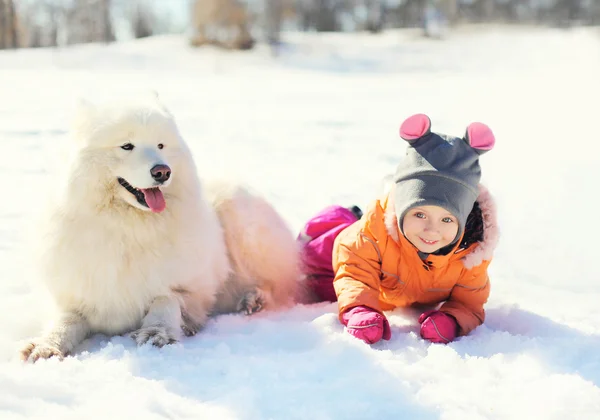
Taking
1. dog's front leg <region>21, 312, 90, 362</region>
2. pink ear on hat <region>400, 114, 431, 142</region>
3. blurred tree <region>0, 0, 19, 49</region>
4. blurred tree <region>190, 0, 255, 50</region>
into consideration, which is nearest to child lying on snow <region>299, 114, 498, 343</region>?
pink ear on hat <region>400, 114, 431, 142</region>

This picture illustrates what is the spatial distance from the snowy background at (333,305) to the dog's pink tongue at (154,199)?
1.52 feet

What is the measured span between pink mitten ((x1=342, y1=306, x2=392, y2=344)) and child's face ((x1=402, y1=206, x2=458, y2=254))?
40 centimetres

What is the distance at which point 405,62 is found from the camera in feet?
69.8

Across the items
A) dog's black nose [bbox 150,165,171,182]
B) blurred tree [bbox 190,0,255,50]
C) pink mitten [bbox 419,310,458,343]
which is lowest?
pink mitten [bbox 419,310,458,343]

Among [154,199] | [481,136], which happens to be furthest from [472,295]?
[154,199]

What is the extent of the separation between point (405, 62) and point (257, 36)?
780cm

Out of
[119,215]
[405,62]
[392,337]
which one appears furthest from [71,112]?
[405,62]

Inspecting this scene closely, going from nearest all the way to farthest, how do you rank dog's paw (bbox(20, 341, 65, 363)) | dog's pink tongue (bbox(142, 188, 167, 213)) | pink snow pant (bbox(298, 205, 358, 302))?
dog's paw (bbox(20, 341, 65, 363)) < dog's pink tongue (bbox(142, 188, 167, 213)) < pink snow pant (bbox(298, 205, 358, 302))

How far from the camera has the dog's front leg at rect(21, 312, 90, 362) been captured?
7.75 feet

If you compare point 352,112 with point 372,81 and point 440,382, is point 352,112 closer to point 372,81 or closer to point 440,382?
point 372,81

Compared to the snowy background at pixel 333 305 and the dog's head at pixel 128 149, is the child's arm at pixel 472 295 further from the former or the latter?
the dog's head at pixel 128 149

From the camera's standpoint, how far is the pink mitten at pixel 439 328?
2.66 m

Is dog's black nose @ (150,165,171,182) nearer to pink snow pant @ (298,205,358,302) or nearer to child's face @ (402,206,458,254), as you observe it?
child's face @ (402,206,458,254)

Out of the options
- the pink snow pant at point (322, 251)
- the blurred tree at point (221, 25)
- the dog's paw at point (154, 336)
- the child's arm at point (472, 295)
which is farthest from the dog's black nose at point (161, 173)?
the blurred tree at point (221, 25)
